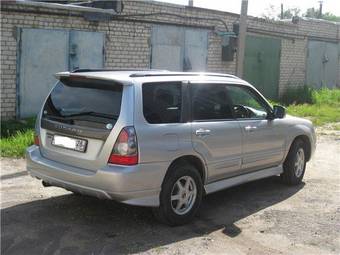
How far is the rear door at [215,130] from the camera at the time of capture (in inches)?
225

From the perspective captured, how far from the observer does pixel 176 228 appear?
5.44 metres

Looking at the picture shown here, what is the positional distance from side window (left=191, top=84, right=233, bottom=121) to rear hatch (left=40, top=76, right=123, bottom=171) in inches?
37.9

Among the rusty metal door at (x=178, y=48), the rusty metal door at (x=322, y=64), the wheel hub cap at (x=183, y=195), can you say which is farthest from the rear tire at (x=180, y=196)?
the rusty metal door at (x=322, y=64)

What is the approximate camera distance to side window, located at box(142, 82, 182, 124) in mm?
5242

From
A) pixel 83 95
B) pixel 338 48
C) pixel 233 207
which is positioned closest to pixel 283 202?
pixel 233 207

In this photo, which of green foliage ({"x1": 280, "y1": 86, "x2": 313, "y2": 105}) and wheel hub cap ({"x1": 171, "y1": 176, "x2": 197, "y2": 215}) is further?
green foliage ({"x1": 280, "y1": 86, "x2": 313, "y2": 105})

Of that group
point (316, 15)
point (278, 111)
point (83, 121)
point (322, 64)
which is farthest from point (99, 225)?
point (316, 15)

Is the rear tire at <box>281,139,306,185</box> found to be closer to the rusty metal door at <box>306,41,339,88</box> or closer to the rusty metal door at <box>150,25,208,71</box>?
the rusty metal door at <box>150,25,208,71</box>

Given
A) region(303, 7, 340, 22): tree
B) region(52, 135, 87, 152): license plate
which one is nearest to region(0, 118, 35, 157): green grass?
region(52, 135, 87, 152): license plate

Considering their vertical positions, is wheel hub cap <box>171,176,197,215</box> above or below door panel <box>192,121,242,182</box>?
below

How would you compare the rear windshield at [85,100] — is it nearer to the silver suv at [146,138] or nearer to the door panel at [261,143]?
the silver suv at [146,138]

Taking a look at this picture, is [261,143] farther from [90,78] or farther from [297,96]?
[297,96]

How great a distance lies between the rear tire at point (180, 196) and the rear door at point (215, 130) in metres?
0.26

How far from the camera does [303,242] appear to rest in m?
5.25
